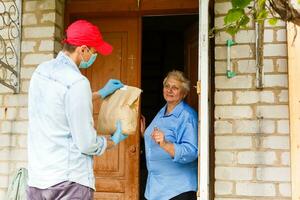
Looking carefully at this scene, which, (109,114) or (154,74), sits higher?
(154,74)

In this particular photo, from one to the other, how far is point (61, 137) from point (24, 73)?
2060 millimetres

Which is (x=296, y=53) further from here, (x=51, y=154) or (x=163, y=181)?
(x=51, y=154)

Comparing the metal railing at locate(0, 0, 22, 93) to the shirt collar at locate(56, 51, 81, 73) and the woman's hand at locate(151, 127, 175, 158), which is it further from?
the shirt collar at locate(56, 51, 81, 73)

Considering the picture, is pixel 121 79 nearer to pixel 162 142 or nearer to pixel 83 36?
pixel 162 142

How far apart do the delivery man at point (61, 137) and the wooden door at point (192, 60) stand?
6.50 ft

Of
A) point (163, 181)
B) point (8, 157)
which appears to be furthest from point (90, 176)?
point (8, 157)

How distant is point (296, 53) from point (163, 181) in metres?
1.47

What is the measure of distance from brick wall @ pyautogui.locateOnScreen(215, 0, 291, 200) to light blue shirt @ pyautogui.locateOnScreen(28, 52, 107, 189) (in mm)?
1590

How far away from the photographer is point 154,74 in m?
7.66

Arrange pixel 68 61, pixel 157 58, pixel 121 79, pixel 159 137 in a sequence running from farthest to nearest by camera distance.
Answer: pixel 157 58 < pixel 121 79 < pixel 159 137 < pixel 68 61

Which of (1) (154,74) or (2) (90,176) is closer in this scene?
(2) (90,176)

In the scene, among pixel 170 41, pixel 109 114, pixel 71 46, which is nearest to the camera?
pixel 71 46

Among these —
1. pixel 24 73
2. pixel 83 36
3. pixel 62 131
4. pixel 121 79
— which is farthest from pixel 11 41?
pixel 62 131

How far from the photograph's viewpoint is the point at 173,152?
364 cm
